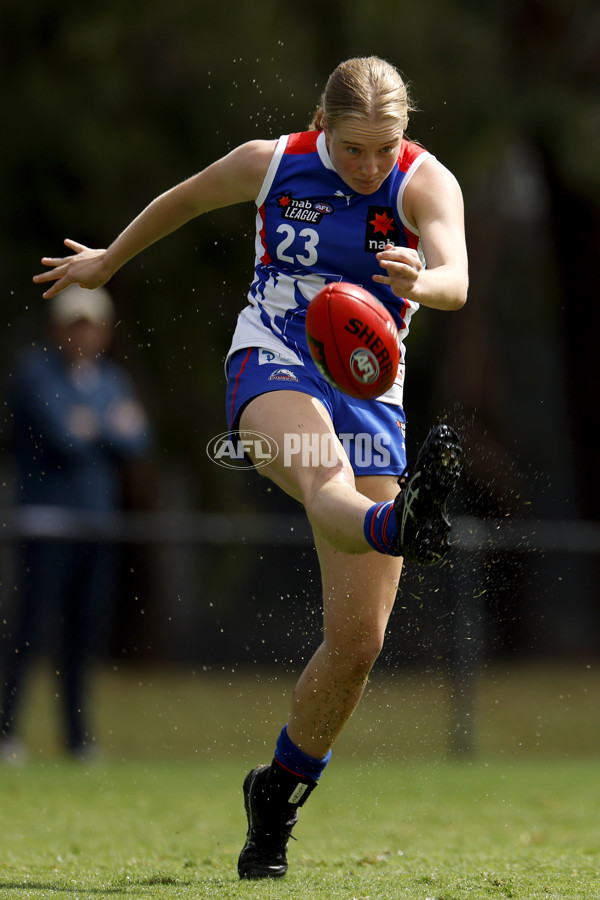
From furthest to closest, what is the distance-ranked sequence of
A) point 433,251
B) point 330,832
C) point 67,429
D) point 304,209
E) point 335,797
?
point 67,429 → point 335,797 → point 330,832 → point 304,209 → point 433,251

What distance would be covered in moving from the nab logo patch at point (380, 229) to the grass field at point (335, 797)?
76.4 inches

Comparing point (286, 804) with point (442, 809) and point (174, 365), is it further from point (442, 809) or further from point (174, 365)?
point (174, 365)

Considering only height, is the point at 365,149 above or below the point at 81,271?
above

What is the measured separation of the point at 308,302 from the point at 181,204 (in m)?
0.62

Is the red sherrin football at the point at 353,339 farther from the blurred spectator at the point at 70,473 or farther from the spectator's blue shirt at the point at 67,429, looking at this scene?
the spectator's blue shirt at the point at 67,429

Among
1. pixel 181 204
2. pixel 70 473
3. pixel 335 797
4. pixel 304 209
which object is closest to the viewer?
pixel 304 209

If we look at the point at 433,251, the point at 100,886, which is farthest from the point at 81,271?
the point at 100,886

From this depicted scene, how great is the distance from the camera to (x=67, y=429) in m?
7.99

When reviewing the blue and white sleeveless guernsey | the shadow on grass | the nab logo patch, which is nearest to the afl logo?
the blue and white sleeveless guernsey

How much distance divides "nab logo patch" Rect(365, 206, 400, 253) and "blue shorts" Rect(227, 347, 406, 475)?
1.36 feet

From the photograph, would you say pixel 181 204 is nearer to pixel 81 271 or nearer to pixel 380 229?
pixel 81 271

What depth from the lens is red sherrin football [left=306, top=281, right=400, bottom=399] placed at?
3.79 m

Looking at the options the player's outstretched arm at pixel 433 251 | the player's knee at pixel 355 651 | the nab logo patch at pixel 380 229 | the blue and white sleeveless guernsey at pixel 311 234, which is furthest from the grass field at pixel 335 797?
the nab logo patch at pixel 380 229

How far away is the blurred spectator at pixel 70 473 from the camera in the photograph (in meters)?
7.68
